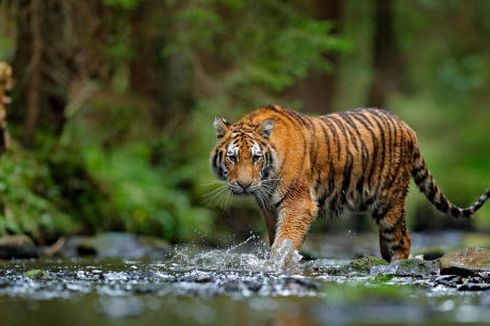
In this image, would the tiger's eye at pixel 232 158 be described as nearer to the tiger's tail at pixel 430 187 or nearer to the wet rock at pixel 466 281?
the wet rock at pixel 466 281

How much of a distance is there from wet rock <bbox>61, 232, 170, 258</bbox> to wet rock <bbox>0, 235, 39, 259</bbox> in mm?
511

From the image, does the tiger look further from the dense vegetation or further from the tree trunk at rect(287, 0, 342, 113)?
the tree trunk at rect(287, 0, 342, 113)

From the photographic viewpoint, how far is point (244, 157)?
9500mm

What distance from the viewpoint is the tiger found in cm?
964

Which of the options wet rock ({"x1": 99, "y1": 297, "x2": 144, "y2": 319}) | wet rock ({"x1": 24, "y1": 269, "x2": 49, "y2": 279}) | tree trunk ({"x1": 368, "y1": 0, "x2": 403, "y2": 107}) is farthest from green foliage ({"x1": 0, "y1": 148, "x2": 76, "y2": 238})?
tree trunk ({"x1": 368, "y1": 0, "x2": 403, "y2": 107})

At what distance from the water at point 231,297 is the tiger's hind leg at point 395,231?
149 centimetres

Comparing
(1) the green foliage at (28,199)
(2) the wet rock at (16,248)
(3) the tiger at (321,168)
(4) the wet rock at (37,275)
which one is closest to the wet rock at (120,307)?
(4) the wet rock at (37,275)

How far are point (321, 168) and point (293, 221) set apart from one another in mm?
755

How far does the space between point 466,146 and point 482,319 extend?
62.6 ft

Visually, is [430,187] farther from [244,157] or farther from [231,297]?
[231,297]

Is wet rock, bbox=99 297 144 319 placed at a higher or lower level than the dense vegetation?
lower

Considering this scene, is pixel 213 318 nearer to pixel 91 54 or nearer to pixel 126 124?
pixel 91 54

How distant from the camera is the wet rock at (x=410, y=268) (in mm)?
9205

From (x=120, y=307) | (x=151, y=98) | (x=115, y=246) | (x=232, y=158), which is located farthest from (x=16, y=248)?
(x=151, y=98)
